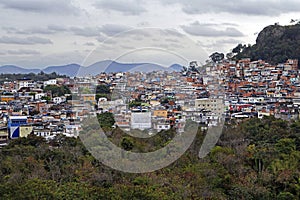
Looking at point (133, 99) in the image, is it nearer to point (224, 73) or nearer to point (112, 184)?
point (112, 184)

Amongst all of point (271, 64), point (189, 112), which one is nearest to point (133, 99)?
point (189, 112)

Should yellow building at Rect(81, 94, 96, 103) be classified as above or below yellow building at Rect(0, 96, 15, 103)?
above

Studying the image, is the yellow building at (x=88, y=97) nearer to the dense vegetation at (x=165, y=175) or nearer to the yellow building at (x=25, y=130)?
the yellow building at (x=25, y=130)

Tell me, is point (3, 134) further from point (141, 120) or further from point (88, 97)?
point (141, 120)

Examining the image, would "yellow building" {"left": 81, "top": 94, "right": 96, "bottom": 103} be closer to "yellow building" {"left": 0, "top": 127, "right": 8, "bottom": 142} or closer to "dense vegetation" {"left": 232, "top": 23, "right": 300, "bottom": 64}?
"yellow building" {"left": 0, "top": 127, "right": 8, "bottom": 142}

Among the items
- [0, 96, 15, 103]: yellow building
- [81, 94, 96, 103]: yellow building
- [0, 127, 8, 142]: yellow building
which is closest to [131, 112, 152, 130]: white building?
[81, 94, 96, 103]: yellow building

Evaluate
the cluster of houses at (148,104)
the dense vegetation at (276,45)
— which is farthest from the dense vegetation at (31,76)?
the dense vegetation at (276,45)

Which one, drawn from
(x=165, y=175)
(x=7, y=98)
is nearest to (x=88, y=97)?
(x=165, y=175)
